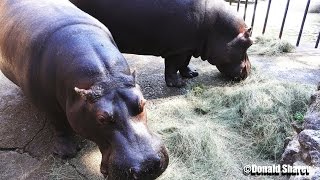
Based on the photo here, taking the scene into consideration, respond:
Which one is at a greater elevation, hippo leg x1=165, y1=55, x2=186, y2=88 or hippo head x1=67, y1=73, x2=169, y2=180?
hippo head x1=67, y1=73, x2=169, y2=180

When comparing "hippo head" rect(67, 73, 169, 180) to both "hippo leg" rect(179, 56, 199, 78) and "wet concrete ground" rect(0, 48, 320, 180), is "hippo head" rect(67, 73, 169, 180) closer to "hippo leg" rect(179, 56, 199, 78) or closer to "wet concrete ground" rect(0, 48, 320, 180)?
"wet concrete ground" rect(0, 48, 320, 180)

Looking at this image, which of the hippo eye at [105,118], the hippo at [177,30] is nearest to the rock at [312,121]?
the hippo eye at [105,118]

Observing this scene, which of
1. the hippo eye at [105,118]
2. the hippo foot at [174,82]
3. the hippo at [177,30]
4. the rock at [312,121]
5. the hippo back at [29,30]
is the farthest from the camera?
the hippo foot at [174,82]

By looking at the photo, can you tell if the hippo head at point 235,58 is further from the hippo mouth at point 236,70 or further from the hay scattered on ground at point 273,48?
the hay scattered on ground at point 273,48

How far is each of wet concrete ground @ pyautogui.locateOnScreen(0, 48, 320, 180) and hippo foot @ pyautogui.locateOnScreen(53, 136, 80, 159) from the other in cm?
5

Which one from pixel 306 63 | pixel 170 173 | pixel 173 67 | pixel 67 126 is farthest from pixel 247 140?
pixel 306 63

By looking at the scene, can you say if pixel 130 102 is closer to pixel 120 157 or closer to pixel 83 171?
pixel 120 157

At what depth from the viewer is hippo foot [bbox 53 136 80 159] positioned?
138 inches

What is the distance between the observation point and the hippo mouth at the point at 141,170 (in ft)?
8.54

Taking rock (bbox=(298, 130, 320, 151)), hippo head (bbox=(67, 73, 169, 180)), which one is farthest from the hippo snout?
hippo head (bbox=(67, 73, 169, 180))

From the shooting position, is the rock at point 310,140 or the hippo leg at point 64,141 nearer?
the rock at point 310,140

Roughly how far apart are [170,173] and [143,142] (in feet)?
2.29

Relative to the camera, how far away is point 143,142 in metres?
2.68

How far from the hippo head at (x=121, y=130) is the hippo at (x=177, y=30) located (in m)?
1.70
